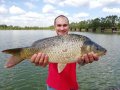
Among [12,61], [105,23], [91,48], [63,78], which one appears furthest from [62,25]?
[105,23]

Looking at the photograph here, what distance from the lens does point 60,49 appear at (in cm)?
402

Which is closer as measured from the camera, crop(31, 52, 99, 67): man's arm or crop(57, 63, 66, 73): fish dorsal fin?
crop(31, 52, 99, 67): man's arm

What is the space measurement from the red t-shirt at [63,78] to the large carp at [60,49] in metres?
0.61

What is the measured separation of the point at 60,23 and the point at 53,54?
3.44 feet

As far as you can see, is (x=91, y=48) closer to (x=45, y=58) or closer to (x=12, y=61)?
(x=45, y=58)

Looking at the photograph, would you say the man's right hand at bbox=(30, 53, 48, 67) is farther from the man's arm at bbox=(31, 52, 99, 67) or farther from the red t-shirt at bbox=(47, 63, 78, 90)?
the red t-shirt at bbox=(47, 63, 78, 90)

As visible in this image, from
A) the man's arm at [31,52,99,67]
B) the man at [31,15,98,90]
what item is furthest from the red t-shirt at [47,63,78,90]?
the man's arm at [31,52,99,67]

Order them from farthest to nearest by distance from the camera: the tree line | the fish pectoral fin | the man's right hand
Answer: the tree line
the man's right hand
the fish pectoral fin

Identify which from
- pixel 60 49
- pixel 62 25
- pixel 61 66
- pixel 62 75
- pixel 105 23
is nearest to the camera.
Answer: pixel 60 49

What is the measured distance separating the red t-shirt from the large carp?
61 cm

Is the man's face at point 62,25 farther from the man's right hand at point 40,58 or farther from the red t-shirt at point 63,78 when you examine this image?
the man's right hand at point 40,58

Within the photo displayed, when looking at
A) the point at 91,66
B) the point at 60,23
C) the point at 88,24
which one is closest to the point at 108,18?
Answer: the point at 88,24

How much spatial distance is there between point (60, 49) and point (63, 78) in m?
0.97

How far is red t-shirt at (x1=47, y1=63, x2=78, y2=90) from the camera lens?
4.76 meters
